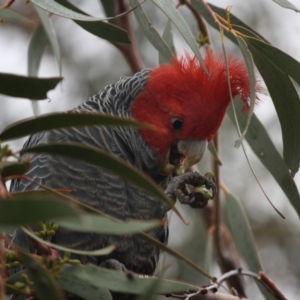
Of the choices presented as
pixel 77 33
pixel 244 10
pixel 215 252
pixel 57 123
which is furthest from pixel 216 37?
pixel 57 123

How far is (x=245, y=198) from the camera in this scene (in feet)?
14.2

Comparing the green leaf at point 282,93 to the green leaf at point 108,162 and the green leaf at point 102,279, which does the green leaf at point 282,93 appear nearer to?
the green leaf at point 102,279

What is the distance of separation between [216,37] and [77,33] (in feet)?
3.34

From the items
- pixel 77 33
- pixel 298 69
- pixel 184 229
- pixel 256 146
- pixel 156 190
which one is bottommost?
pixel 184 229

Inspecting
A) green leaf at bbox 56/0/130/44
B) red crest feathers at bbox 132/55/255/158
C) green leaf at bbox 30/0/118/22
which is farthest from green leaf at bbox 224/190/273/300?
green leaf at bbox 30/0/118/22

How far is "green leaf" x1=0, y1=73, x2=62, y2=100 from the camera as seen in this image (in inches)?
44.5

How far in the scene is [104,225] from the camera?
2.98 ft

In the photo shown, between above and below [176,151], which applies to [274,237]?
below

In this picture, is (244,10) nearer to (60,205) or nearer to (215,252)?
(215,252)

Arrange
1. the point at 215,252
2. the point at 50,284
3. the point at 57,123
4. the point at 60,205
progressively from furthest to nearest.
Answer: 1. the point at 215,252
2. the point at 57,123
3. the point at 50,284
4. the point at 60,205

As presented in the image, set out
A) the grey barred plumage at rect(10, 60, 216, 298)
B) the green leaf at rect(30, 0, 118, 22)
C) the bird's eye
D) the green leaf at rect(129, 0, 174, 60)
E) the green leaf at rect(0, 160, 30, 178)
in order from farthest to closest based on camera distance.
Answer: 1. the bird's eye
2. the grey barred plumage at rect(10, 60, 216, 298)
3. the green leaf at rect(129, 0, 174, 60)
4. the green leaf at rect(30, 0, 118, 22)
5. the green leaf at rect(0, 160, 30, 178)

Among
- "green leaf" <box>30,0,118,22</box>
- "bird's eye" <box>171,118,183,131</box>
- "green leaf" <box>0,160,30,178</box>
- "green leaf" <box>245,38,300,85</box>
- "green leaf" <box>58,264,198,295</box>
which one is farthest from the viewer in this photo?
"bird's eye" <box>171,118,183,131</box>

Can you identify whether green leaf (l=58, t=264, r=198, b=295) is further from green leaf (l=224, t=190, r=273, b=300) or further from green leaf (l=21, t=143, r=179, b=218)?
green leaf (l=224, t=190, r=273, b=300)

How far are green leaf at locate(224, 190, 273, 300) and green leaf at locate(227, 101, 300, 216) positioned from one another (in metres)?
0.35
